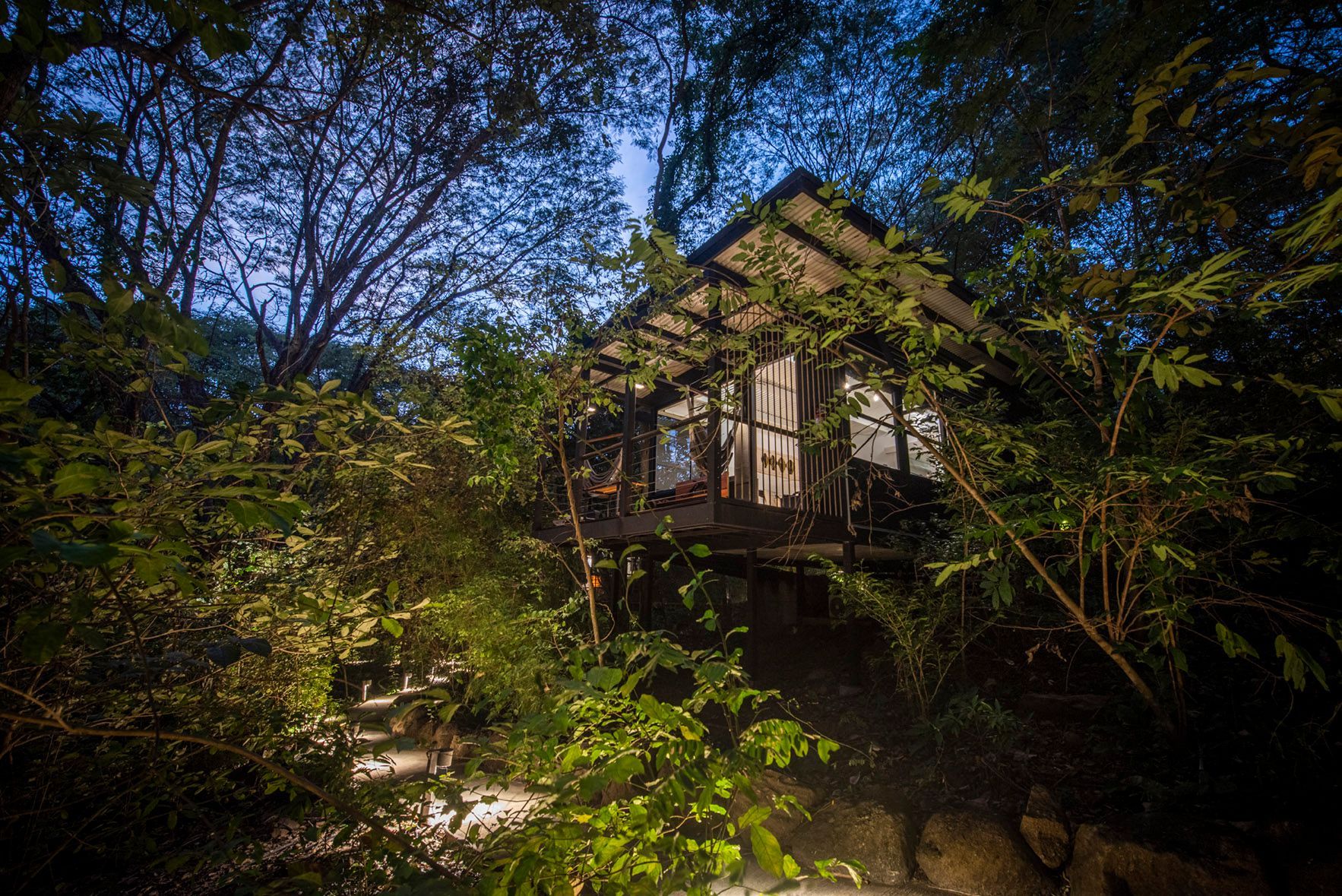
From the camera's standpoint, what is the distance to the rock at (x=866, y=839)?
311cm

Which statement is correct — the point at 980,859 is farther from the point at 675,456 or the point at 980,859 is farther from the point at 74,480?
the point at 675,456

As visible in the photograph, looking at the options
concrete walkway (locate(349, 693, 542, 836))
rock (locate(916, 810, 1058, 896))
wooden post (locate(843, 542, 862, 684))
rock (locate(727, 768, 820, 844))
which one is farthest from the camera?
wooden post (locate(843, 542, 862, 684))

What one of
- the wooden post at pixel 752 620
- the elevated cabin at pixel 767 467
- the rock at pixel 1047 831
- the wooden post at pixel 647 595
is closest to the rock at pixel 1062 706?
the rock at pixel 1047 831

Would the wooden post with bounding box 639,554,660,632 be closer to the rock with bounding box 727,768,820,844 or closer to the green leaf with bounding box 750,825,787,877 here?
the rock with bounding box 727,768,820,844

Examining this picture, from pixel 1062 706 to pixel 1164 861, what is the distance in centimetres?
188

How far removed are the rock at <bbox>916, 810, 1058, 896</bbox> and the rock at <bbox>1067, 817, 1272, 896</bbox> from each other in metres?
0.20

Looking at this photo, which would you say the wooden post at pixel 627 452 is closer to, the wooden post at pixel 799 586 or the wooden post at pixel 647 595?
the wooden post at pixel 647 595

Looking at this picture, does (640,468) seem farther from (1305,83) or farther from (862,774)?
(1305,83)

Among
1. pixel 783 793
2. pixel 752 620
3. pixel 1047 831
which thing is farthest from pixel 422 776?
pixel 1047 831

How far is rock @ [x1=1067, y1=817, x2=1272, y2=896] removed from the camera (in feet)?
8.07

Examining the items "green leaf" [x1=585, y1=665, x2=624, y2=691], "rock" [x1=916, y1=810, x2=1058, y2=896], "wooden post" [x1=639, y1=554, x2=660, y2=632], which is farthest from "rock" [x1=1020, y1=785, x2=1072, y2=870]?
"wooden post" [x1=639, y1=554, x2=660, y2=632]

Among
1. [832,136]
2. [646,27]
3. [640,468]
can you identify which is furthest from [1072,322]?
[832,136]

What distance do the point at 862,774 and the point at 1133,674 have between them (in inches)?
86.0

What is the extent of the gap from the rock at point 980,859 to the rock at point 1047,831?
0.21ft
